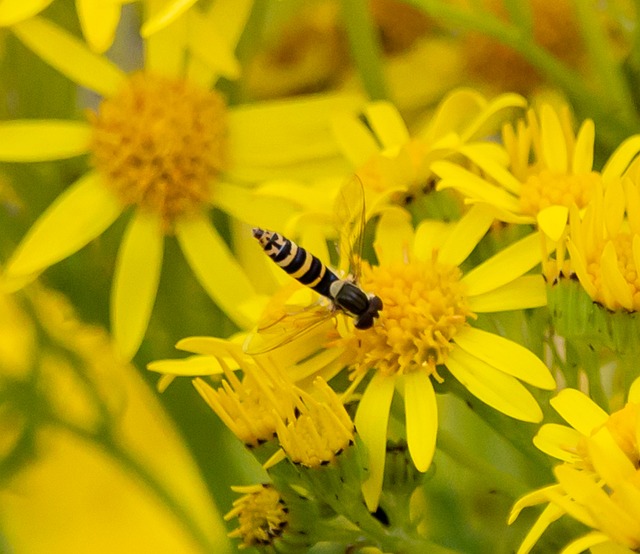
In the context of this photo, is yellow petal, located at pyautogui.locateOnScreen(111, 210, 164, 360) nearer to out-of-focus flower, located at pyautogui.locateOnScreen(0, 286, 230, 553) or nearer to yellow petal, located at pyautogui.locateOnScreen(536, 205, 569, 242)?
out-of-focus flower, located at pyautogui.locateOnScreen(0, 286, 230, 553)

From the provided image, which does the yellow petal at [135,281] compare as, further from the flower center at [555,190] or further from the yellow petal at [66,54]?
the flower center at [555,190]

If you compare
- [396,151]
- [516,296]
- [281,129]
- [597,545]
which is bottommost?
[597,545]

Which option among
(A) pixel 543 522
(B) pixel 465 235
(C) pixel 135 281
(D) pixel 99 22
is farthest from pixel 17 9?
(A) pixel 543 522

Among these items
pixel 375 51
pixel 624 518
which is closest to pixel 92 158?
pixel 375 51

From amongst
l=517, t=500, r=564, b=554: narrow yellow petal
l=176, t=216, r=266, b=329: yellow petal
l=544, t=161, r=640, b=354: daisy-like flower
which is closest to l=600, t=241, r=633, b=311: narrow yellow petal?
l=544, t=161, r=640, b=354: daisy-like flower

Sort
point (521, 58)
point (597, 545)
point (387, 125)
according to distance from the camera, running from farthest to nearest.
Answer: point (521, 58) < point (387, 125) < point (597, 545)

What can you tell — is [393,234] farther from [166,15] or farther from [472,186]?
[166,15]
